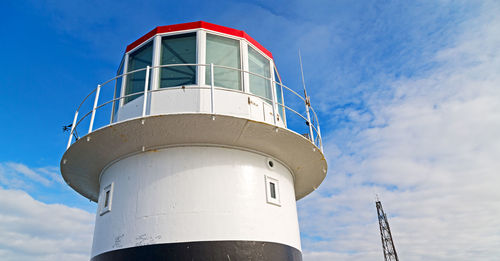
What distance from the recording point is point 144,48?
8.97 meters

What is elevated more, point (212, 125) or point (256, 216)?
point (212, 125)

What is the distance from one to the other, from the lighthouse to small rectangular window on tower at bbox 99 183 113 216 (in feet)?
0.09

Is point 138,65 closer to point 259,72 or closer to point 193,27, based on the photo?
point 193,27

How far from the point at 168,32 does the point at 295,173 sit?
5005 millimetres

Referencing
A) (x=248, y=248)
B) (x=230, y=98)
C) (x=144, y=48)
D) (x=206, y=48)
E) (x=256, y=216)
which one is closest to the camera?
(x=248, y=248)

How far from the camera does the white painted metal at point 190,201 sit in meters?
6.57

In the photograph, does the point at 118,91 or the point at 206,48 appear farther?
the point at 118,91

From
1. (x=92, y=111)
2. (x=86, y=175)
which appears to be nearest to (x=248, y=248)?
(x=92, y=111)

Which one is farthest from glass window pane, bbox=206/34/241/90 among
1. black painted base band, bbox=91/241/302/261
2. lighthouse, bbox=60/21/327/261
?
black painted base band, bbox=91/241/302/261

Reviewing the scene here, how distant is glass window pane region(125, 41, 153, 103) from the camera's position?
8.51 m

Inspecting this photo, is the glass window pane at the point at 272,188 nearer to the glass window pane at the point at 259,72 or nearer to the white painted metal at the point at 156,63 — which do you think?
the glass window pane at the point at 259,72

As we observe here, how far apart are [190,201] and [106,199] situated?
7.64 feet

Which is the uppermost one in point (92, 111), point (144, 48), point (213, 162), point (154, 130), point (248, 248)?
point (144, 48)

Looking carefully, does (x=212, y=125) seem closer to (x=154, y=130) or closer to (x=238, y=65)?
(x=154, y=130)
